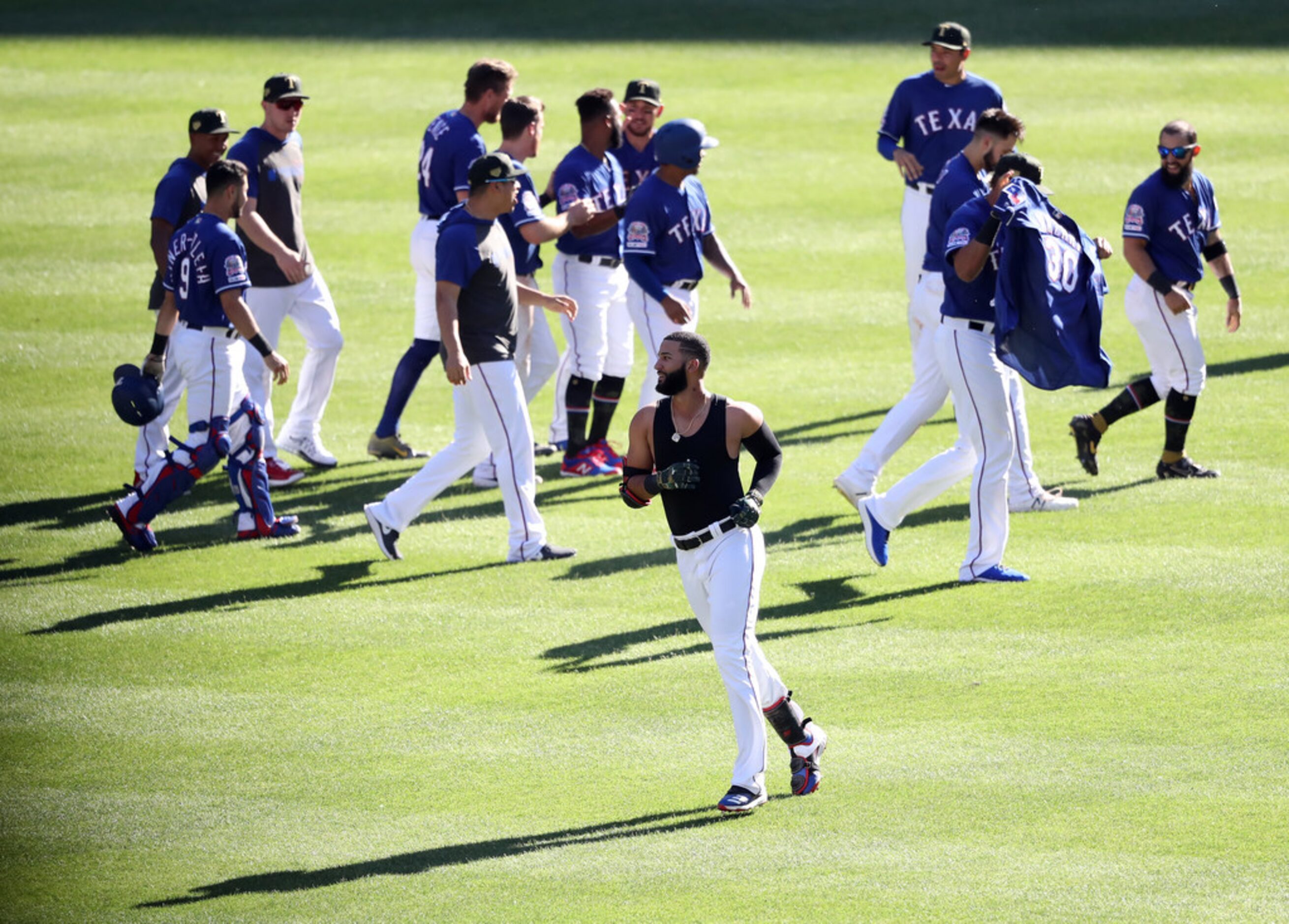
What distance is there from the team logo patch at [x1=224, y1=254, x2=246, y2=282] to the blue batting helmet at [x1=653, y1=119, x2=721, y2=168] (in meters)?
2.79

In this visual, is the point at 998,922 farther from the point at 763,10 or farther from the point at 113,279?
the point at 763,10

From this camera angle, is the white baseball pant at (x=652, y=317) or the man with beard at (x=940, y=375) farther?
the white baseball pant at (x=652, y=317)

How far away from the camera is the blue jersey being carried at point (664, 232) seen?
429 inches

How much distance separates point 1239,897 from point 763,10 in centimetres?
2153

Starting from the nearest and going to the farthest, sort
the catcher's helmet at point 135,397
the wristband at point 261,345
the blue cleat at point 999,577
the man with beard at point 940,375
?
the blue cleat at point 999,577, the man with beard at point 940,375, the wristband at point 261,345, the catcher's helmet at point 135,397

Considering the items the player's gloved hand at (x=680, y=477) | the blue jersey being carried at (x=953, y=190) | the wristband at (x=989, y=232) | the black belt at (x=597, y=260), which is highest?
the blue jersey being carried at (x=953, y=190)

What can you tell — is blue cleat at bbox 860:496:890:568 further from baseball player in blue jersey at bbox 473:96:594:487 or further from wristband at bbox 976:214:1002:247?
baseball player in blue jersey at bbox 473:96:594:487

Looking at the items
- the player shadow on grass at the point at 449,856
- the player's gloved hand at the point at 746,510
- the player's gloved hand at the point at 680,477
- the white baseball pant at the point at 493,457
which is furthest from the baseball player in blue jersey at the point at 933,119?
the player shadow on grass at the point at 449,856

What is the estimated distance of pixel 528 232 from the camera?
1045 centimetres

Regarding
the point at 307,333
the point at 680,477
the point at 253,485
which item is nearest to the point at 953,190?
the point at 680,477

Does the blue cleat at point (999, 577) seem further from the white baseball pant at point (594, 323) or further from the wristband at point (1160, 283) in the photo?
the white baseball pant at point (594, 323)

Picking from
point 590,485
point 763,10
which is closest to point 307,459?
point 590,485

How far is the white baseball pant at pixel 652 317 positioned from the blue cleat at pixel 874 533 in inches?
84.9

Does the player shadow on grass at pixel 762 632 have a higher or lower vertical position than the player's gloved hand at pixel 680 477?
lower
